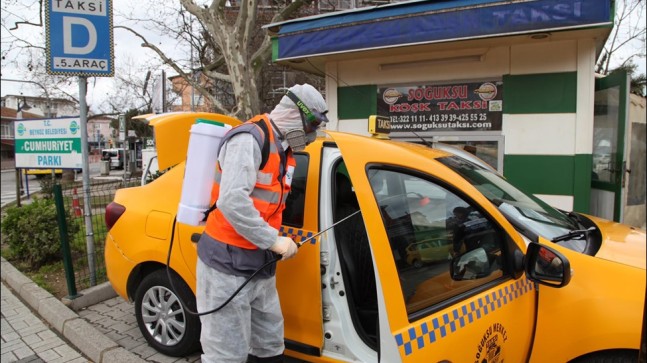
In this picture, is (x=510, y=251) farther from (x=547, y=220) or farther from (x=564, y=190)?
(x=564, y=190)

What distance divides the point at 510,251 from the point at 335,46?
13.9ft

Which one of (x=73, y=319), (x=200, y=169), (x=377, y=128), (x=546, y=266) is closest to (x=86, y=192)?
(x=73, y=319)

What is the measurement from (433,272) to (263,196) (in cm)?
99

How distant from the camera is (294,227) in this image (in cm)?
262

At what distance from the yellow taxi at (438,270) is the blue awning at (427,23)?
8.50 ft

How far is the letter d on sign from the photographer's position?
4.37 m

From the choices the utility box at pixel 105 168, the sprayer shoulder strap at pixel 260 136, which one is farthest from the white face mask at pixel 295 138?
the utility box at pixel 105 168

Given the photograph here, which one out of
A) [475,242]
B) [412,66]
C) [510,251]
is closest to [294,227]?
[475,242]

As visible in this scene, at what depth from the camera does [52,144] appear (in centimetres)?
623

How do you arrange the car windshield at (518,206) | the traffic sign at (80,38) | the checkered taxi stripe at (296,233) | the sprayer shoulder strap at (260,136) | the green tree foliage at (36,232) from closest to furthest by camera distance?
the sprayer shoulder strap at (260,136)
the car windshield at (518,206)
the checkered taxi stripe at (296,233)
the traffic sign at (80,38)
the green tree foliage at (36,232)

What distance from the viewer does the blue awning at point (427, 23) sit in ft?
14.8

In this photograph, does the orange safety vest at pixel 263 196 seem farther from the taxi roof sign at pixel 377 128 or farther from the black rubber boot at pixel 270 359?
the taxi roof sign at pixel 377 128

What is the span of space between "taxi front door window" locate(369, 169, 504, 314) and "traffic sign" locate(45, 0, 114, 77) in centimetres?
368

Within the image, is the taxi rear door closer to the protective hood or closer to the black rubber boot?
the protective hood
